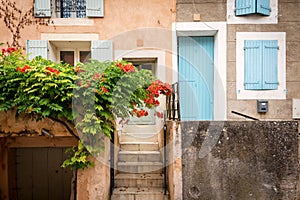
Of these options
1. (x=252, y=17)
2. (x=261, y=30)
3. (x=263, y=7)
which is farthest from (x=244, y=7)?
(x=261, y=30)

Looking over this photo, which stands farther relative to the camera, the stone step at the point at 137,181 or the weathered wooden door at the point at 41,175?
the weathered wooden door at the point at 41,175

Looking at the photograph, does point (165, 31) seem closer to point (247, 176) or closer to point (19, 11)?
point (19, 11)

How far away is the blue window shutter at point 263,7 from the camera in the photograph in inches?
267

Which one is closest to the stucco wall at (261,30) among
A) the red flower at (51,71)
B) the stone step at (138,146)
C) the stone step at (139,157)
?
the stone step at (138,146)

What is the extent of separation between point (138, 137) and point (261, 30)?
3.69 m

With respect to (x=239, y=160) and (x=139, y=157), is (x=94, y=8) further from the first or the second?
(x=239, y=160)

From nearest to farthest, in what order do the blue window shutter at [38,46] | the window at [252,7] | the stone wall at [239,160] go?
the stone wall at [239,160] < the window at [252,7] < the blue window shutter at [38,46]

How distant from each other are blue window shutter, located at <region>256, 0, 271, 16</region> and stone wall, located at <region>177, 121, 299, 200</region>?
3136 mm

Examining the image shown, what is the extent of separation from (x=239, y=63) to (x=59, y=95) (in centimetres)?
431

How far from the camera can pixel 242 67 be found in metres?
6.95

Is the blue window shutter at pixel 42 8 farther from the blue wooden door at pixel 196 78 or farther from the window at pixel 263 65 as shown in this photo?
the window at pixel 263 65

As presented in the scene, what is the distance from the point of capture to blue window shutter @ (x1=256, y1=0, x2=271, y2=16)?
6770 millimetres

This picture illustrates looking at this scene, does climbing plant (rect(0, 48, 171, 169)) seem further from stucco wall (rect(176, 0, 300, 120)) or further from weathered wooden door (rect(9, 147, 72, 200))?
weathered wooden door (rect(9, 147, 72, 200))

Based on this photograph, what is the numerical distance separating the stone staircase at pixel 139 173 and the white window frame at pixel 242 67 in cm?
236
